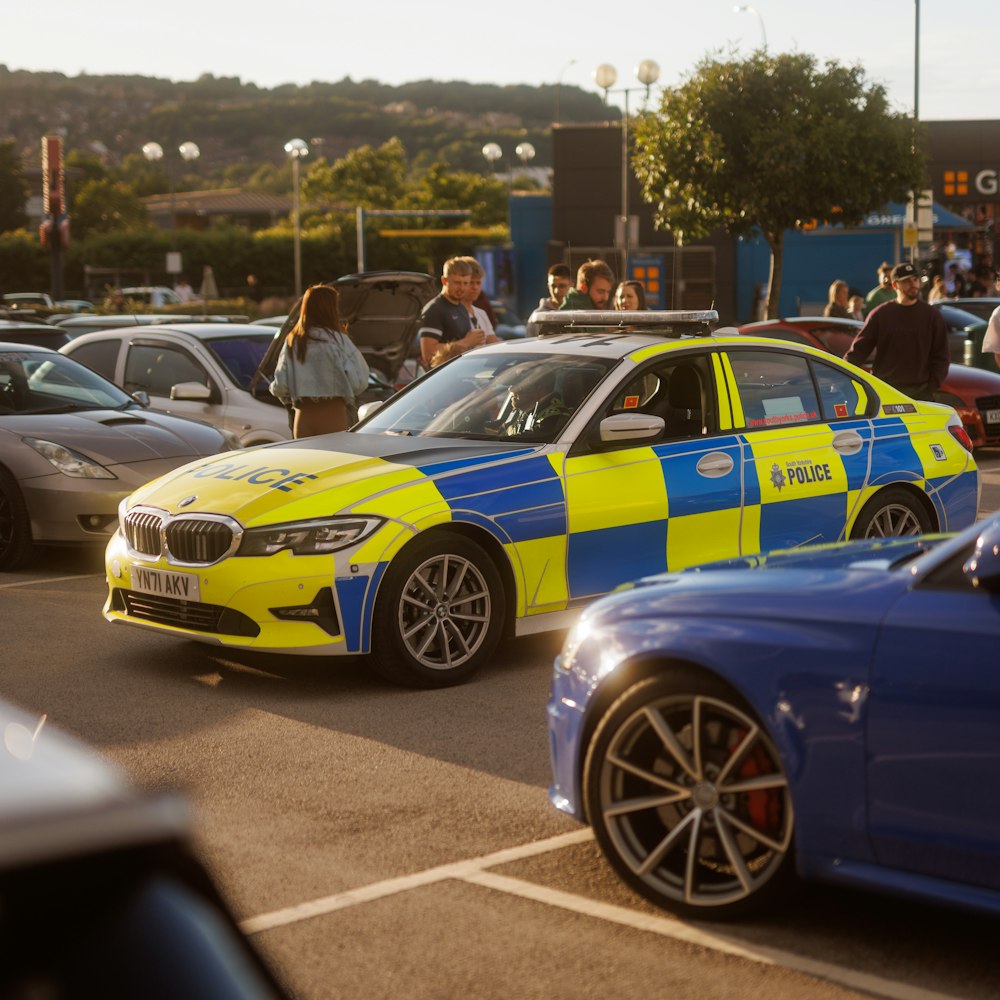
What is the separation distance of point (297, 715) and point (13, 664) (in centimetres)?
179

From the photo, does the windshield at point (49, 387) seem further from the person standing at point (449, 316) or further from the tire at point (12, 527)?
the person standing at point (449, 316)

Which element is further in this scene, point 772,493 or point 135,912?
point 772,493

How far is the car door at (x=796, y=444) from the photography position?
8.29 meters

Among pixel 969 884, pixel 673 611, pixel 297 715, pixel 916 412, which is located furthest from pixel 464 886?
pixel 916 412

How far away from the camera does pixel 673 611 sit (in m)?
4.37

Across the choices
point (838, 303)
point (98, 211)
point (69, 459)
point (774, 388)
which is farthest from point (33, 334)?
point (98, 211)

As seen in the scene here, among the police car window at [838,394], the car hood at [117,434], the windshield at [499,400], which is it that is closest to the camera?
the windshield at [499,400]

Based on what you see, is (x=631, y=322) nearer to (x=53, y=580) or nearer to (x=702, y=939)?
(x=53, y=580)

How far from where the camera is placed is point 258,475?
755 cm

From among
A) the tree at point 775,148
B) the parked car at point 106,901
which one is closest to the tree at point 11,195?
the tree at point 775,148

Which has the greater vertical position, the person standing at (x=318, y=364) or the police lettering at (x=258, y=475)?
the person standing at (x=318, y=364)

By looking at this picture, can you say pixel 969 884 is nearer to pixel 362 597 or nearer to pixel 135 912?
pixel 135 912

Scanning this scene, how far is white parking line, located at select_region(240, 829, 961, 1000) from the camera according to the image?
3.92m

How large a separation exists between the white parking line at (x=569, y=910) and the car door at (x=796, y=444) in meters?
3.46
